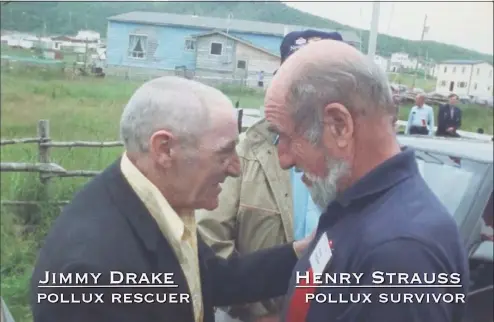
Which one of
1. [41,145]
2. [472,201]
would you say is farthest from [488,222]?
[41,145]

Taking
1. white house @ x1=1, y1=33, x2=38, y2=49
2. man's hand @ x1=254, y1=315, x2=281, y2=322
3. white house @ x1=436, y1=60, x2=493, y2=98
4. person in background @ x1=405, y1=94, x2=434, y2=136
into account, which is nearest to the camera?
man's hand @ x1=254, y1=315, x2=281, y2=322

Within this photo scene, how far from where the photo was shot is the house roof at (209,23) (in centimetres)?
166

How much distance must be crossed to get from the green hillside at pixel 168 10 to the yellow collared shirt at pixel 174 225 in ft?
3.06

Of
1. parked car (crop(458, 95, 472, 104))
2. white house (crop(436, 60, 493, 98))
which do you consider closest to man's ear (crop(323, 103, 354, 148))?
white house (crop(436, 60, 493, 98))

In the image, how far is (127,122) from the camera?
831 millimetres

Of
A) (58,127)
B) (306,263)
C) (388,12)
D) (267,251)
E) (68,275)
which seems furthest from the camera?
(58,127)

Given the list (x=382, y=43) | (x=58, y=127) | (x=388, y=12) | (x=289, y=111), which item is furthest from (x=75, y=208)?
(x=58, y=127)

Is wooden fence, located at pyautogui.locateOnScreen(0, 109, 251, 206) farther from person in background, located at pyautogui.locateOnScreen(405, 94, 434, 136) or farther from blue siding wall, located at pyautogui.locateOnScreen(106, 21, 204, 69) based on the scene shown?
person in background, located at pyautogui.locateOnScreen(405, 94, 434, 136)

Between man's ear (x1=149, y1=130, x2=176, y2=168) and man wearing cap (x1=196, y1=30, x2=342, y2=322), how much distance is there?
0.87ft

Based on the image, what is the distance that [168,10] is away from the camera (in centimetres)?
170

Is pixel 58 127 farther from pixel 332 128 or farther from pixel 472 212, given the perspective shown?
pixel 332 128

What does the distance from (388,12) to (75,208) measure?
1.30m

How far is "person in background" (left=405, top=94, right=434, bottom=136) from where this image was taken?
2.19m

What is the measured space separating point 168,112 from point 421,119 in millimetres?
1663
